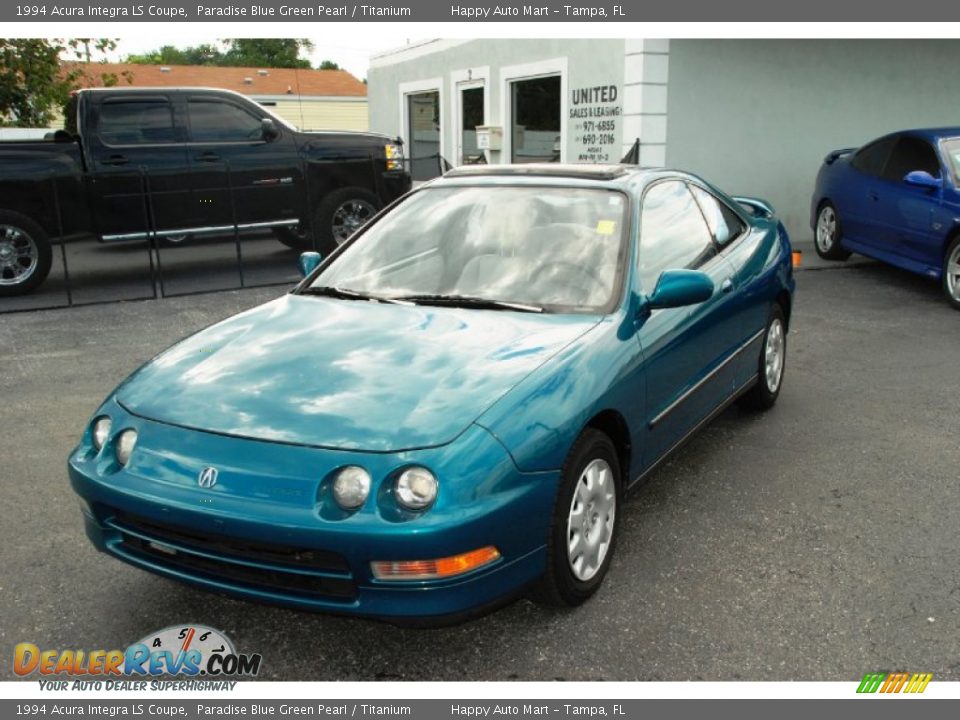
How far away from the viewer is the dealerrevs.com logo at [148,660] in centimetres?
297

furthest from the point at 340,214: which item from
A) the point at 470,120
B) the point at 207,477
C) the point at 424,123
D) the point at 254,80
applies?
the point at 254,80

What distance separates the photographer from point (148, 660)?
120 inches

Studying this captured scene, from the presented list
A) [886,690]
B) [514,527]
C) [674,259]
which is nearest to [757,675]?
[886,690]

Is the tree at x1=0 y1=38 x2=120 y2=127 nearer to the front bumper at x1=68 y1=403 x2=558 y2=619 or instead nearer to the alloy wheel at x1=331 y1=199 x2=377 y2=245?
the alloy wheel at x1=331 y1=199 x2=377 y2=245

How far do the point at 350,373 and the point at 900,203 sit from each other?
26.4ft

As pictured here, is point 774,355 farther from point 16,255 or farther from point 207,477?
point 16,255

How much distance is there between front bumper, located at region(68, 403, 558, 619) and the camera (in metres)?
2.64

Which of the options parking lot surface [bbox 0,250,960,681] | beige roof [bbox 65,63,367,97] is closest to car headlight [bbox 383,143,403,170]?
parking lot surface [bbox 0,250,960,681]

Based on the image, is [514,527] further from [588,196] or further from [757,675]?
[588,196]

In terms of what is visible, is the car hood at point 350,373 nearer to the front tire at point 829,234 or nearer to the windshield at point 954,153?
the windshield at point 954,153

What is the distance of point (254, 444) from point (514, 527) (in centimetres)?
85

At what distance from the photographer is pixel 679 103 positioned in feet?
40.4

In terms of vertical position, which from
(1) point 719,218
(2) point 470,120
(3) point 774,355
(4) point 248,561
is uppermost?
(2) point 470,120

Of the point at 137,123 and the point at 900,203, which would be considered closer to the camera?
the point at 900,203
